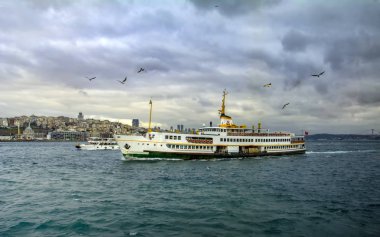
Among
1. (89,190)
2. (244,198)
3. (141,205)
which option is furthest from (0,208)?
(244,198)

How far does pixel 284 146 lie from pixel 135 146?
35.7 m

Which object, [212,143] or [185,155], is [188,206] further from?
[212,143]

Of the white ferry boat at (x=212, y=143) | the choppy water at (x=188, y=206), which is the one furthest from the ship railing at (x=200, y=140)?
the choppy water at (x=188, y=206)

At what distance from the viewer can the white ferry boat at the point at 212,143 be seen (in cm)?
5138

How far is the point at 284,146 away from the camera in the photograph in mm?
70438

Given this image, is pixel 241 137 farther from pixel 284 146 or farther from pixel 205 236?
pixel 205 236

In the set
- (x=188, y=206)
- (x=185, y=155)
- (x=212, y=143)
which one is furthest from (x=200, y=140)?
(x=188, y=206)

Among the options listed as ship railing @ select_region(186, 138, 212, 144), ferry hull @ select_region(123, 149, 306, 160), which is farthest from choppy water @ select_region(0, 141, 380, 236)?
ship railing @ select_region(186, 138, 212, 144)

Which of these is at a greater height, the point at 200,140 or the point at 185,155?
the point at 200,140

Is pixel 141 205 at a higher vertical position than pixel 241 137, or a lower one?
lower

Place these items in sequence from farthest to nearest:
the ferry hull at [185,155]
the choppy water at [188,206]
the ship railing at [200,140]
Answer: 1. the ship railing at [200,140]
2. the ferry hull at [185,155]
3. the choppy water at [188,206]

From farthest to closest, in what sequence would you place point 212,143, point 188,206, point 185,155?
1. point 212,143
2. point 185,155
3. point 188,206

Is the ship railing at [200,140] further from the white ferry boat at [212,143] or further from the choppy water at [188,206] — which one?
the choppy water at [188,206]

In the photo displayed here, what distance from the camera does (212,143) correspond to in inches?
2248
